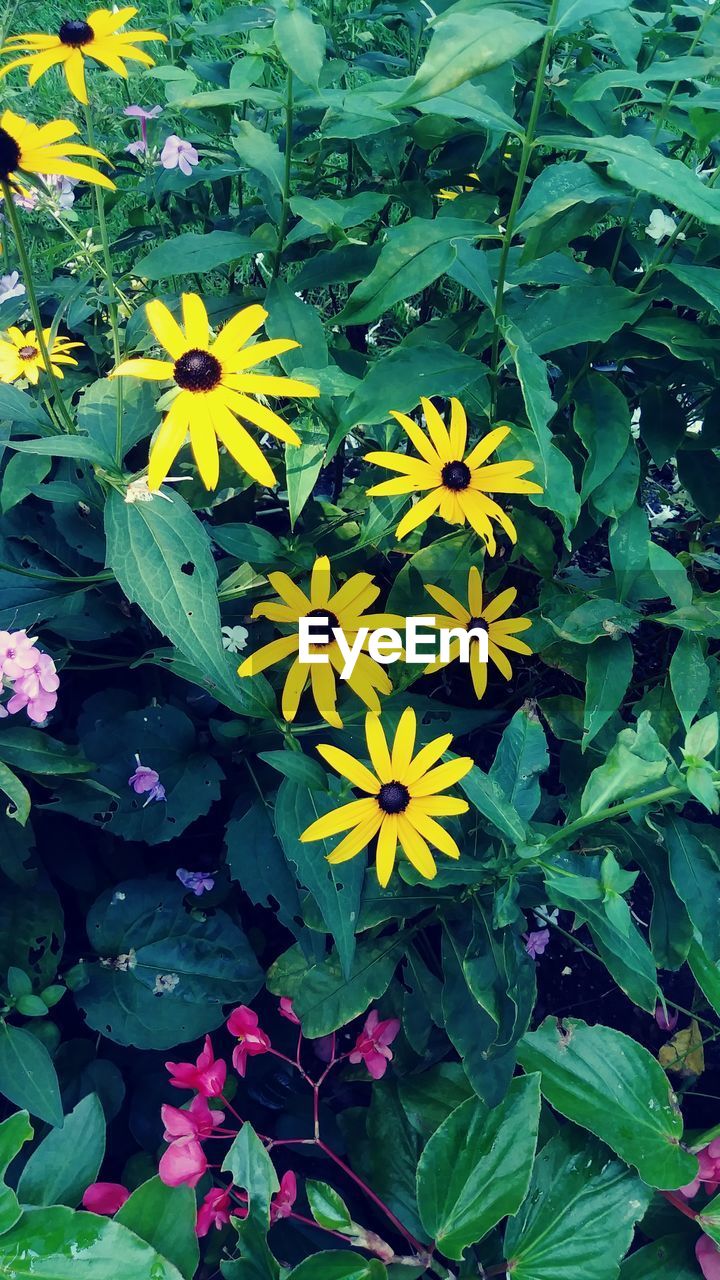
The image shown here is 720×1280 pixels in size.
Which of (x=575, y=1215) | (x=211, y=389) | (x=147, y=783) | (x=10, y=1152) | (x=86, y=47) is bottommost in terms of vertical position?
(x=575, y=1215)

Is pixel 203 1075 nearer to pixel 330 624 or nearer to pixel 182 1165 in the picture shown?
pixel 182 1165

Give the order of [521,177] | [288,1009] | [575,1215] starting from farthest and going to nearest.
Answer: [288,1009] → [575,1215] → [521,177]

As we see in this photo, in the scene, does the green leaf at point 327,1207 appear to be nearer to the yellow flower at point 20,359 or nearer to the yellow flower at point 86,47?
the yellow flower at point 20,359

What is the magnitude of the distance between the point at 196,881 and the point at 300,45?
987mm

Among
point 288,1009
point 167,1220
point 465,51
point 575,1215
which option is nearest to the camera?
point 465,51

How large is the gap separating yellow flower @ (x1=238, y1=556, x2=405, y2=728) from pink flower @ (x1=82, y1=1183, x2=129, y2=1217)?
560mm

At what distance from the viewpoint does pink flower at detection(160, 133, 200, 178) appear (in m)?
1.33

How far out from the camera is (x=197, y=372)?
99 cm

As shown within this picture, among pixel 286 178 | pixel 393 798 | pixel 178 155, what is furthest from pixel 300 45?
pixel 393 798

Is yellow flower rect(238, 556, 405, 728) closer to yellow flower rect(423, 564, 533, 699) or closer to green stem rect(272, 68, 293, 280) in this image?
yellow flower rect(423, 564, 533, 699)

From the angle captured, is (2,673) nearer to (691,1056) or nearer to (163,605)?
(163,605)

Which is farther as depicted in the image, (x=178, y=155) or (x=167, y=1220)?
(x=178, y=155)

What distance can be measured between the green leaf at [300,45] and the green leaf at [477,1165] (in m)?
1.08

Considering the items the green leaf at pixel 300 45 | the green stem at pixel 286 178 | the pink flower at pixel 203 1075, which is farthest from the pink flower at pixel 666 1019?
the green leaf at pixel 300 45
